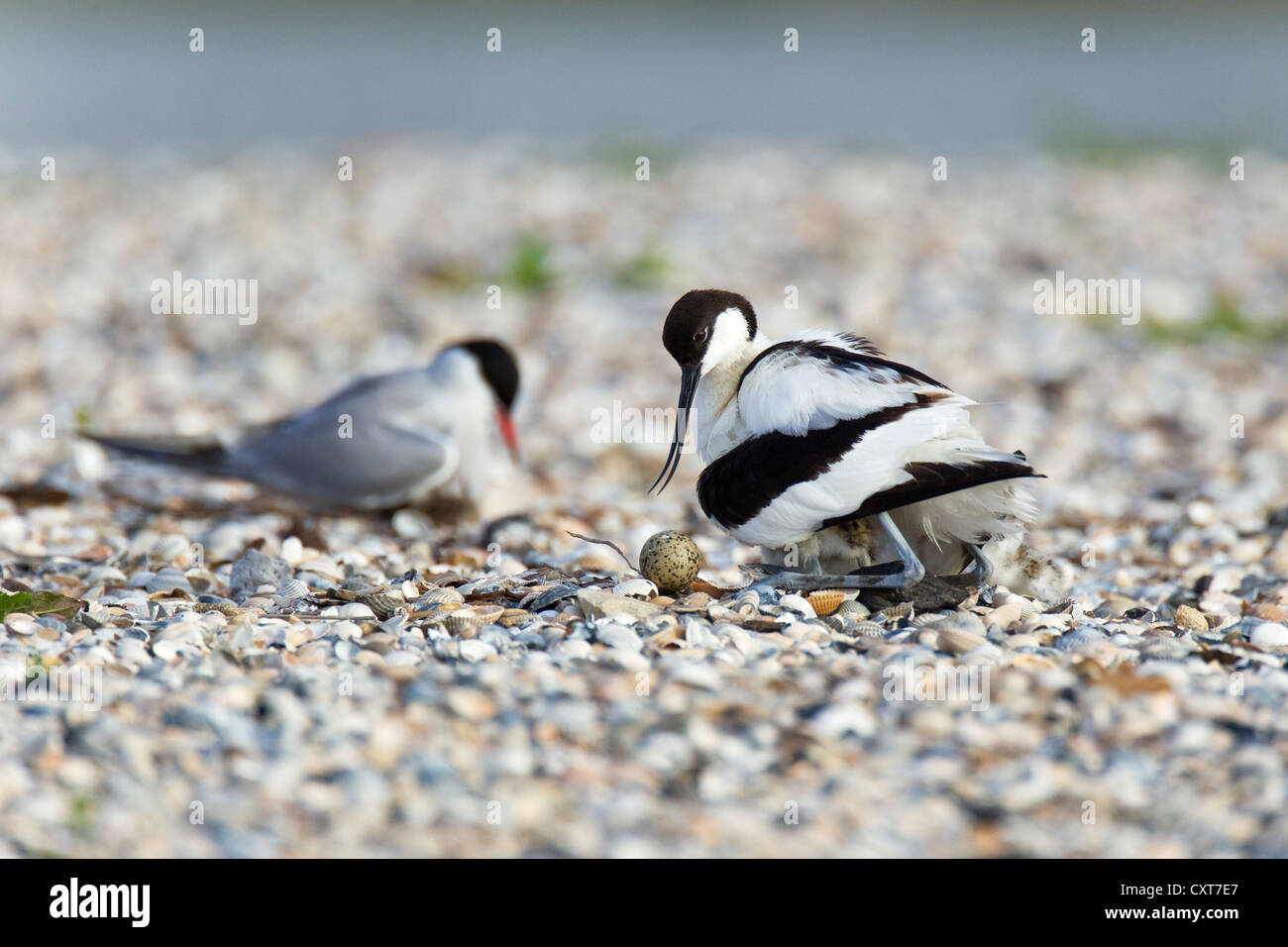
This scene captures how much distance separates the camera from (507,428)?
21.1 ft

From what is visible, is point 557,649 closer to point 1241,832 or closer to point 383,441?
point 1241,832

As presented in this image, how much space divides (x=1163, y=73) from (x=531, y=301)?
11186 mm

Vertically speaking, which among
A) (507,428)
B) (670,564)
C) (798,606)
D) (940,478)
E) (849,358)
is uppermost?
(849,358)

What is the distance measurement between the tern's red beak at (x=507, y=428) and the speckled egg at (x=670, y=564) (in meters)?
2.33

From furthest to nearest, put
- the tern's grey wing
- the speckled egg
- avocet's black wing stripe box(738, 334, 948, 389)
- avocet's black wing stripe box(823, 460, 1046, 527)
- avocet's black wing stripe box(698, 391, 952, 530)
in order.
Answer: the tern's grey wing
the speckled egg
avocet's black wing stripe box(738, 334, 948, 389)
avocet's black wing stripe box(698, 391, 952, 530)
avocet's black wing stripe box(823, 460, 1046, 527)

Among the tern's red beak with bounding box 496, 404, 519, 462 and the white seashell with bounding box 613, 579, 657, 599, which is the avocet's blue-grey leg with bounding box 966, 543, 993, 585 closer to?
the white seashell with bounding box 613, 579, 657, 599

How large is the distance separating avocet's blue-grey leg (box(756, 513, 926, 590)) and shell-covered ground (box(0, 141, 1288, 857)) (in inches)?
3.4

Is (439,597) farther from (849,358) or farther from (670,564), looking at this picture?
(849,358)

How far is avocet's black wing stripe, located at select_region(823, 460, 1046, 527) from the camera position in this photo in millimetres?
3652

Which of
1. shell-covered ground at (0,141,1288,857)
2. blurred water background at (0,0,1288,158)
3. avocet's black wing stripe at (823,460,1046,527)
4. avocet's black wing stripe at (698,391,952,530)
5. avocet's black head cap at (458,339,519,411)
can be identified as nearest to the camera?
shell-covered ground at (0,141,1288,857)

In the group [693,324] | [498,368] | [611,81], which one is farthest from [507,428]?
[611,81]

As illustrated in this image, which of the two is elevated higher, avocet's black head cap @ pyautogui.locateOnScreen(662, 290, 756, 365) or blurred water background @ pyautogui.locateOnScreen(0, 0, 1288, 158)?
blurred water background @ pyautogui.locateOnScreen(0, 0, 1288, 158)

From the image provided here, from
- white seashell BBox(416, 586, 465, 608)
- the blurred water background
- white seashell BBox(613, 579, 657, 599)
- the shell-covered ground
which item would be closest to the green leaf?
the shell-covered ground

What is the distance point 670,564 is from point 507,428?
2.44 meters
